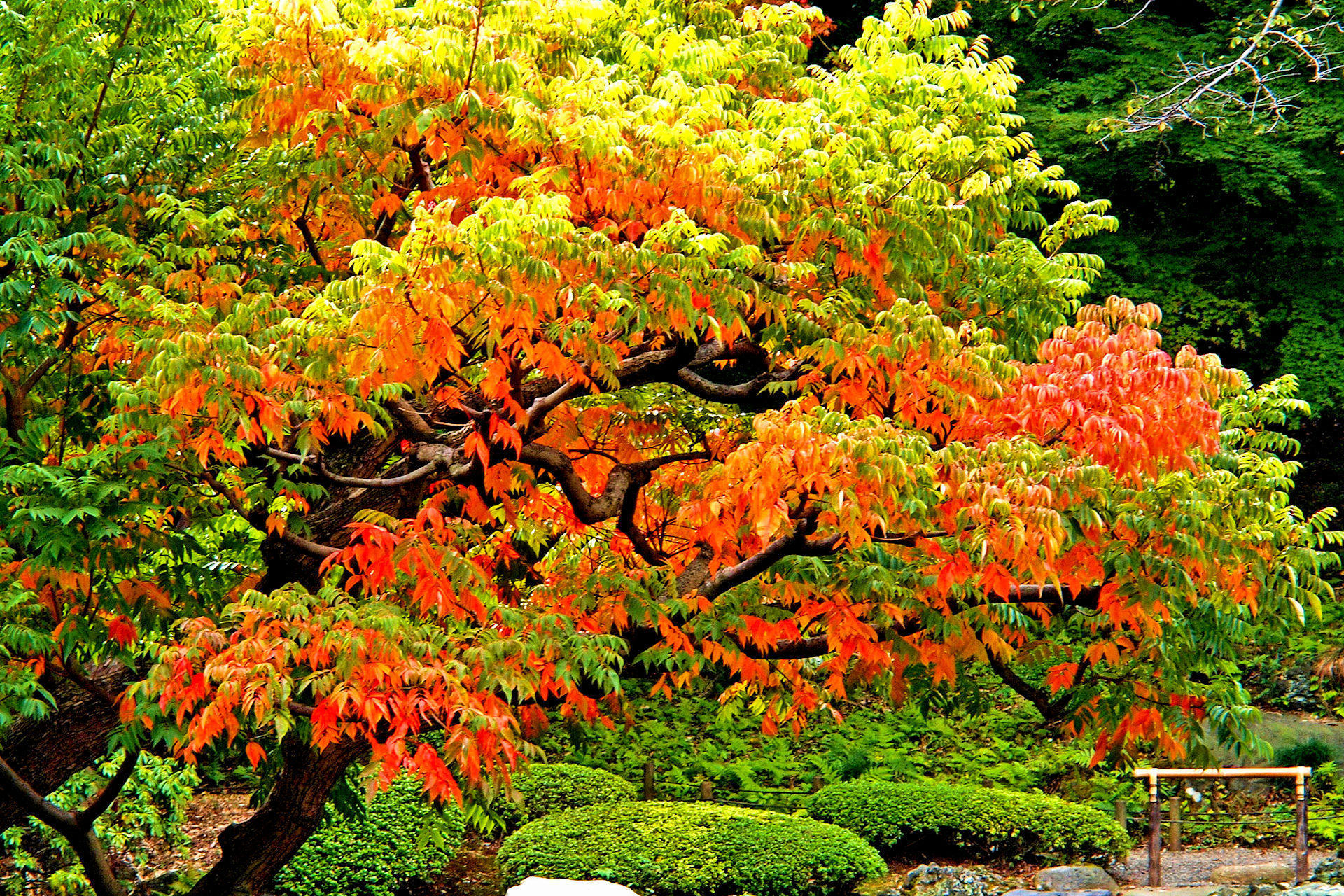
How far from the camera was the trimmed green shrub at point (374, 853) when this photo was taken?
37.8ft

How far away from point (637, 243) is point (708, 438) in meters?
1.84

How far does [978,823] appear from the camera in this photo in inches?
505

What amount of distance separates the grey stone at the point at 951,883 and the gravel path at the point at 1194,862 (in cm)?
148

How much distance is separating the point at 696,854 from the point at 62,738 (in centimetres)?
605

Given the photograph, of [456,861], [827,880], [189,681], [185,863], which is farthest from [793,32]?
[185,863]

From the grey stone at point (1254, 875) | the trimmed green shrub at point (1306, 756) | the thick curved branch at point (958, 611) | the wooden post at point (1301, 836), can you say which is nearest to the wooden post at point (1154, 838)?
the grey stone at point (1254, 875)

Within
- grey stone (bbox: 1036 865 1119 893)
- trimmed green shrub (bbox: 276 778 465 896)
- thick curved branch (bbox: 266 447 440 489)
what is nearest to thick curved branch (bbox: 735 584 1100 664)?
thick curved branch (bbox: 266 447 440 489)

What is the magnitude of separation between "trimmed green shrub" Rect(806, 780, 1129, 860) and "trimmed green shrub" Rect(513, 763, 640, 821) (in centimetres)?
248

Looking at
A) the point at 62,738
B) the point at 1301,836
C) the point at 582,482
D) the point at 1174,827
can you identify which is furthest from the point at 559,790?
the point at 1301,836

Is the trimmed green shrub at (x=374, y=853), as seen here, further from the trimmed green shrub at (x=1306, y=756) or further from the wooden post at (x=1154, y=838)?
the trimmed green shrub at (x=1306, y=756)

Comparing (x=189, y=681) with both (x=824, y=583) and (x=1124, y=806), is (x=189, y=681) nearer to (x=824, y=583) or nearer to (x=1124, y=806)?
(x=824, y=583)

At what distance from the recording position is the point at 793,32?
9.18m

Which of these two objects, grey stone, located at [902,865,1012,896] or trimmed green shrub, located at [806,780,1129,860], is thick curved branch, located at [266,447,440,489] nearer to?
grey stone, located at [902,865,1012,896]

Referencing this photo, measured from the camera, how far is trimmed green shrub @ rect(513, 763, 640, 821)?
13.3m
